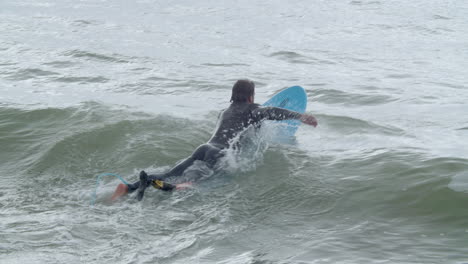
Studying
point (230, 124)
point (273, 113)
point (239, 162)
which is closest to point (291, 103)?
point (273, 113)

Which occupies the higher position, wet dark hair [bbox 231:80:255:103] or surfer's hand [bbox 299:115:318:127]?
wet dark hair [bbox 231:80:255:103]

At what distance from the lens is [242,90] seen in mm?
8242

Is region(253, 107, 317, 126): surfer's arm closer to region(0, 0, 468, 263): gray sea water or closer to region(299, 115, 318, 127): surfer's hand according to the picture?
region(299, 115, 318, 127): surfer's hand

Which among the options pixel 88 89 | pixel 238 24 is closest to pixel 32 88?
pixel 88 89

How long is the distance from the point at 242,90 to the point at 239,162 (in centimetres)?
109

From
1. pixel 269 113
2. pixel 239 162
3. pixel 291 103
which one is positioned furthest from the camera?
pixel 291 103

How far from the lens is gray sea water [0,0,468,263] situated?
5.59 meters

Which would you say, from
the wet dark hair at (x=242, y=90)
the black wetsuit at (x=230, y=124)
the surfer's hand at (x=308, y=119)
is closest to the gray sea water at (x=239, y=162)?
the black wetsuit at (x=230, y=124)

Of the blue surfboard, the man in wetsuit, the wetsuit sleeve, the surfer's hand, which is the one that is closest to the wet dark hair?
the man in wetsuit

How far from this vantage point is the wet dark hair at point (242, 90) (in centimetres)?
821

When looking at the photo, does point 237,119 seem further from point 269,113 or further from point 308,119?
point 308,119

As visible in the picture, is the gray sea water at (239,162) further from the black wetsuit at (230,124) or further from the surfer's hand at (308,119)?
the surfer's hand at (308,119)

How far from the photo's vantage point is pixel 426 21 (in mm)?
24984

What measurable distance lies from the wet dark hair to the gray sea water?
3.19 ft
